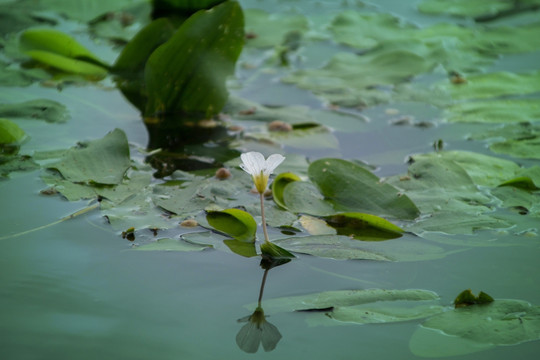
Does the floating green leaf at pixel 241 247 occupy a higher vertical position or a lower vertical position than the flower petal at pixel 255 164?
lower

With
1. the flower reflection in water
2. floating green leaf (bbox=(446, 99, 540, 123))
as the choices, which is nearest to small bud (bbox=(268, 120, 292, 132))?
floating green leaf (bbox=(446, 99, 540, 123))

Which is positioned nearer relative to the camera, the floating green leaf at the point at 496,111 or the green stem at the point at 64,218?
the green stem at the point at 64,218

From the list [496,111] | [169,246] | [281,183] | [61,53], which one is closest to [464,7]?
[496,111]

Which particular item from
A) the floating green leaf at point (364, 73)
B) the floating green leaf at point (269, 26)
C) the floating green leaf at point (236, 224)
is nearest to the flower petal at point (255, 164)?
the floating green leaf at point (236, 224)

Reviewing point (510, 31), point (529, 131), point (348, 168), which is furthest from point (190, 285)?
point (510, 31)

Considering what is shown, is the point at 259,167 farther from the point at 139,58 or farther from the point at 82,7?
the point at 82,7

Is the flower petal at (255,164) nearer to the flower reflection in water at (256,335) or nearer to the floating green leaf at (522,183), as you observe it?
the flower reflection in water at (256,335)
